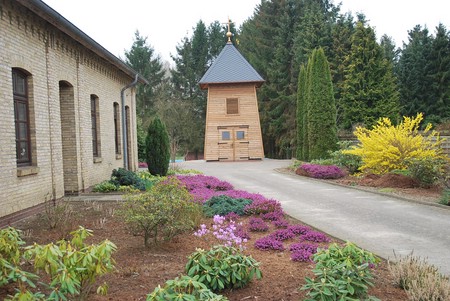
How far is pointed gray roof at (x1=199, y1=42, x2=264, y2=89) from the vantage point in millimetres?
30547

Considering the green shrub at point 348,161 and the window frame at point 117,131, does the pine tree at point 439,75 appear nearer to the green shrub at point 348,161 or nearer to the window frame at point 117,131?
the green shrub at point 348,161

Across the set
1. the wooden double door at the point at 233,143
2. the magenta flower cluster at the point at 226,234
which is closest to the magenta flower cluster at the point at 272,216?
the magenta flower cluster at the point at 226,234

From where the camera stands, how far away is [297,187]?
1432 centimetres

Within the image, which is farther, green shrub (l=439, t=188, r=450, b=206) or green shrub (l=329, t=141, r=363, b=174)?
green shrub (l=329, t=141, r=363, b=174)

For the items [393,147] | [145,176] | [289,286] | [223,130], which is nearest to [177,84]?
[223,130]

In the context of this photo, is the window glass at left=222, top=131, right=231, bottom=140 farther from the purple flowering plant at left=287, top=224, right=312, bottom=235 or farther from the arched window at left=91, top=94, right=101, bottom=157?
the purple flowering plant at left=287, top=224, right=312, bottom=235

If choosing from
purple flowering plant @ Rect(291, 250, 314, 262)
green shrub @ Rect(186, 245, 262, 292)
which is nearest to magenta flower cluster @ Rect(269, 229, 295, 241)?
purple flowering plant @ Rect(291, 250, 314, 262)

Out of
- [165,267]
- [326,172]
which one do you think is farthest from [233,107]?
[165,267]

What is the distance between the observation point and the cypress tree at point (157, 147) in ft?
56.4

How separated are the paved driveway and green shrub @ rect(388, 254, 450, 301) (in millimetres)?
589

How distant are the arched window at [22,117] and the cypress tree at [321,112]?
16031 millimetres

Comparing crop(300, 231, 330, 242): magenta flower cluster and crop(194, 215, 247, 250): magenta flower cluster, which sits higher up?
crop(194, 215, 247, 250): magenta flower cluster

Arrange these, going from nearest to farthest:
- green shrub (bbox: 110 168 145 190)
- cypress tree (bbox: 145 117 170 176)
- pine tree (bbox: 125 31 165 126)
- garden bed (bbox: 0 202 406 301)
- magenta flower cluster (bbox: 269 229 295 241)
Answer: garden bed (bbox: 0 202 406 301), magenta flower cluster (bbox: 269 229 295 241), green shrub (bbox: 110 168 145 190), cypress tree (bbox: 145 117 170 176), pine tree (bbox: 125 31 165 126)

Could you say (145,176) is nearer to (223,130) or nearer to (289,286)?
(289,286)
